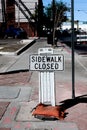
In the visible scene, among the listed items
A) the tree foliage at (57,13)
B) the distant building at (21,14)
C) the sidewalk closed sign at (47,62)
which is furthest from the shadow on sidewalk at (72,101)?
the distant building at (21,14)

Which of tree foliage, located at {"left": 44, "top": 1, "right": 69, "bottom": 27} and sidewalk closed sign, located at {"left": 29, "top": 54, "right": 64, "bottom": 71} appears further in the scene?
tree foliage, located at {"left": 44, "top": 1, "right": 69, "bottom": 27}

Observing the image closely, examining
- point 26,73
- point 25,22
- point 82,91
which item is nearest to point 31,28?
point 25,22

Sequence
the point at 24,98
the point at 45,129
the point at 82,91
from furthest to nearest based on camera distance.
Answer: the point at 82,91
the point at 24,98
the point at 45,129

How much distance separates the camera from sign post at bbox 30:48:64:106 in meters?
8.42

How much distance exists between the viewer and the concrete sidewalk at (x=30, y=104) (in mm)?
7683

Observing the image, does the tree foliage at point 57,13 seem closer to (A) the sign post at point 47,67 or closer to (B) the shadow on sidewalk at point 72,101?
(B) the shadow on sidewalk at point 72,101

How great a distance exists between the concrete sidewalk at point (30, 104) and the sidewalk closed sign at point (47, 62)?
1046 millimetres

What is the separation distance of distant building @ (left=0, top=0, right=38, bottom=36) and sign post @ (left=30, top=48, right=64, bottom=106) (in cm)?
5468

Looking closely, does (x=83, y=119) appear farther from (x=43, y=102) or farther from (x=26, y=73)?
(x=26, y=73)

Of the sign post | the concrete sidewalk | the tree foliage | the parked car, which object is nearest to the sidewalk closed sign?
the sign post

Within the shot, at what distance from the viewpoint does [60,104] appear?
9.27 meters

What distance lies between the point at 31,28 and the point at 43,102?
54842 mm

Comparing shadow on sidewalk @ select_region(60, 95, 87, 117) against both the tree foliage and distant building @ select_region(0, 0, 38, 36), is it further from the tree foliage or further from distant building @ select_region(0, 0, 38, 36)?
distant building @ select_region(0, 0, 38, 36)

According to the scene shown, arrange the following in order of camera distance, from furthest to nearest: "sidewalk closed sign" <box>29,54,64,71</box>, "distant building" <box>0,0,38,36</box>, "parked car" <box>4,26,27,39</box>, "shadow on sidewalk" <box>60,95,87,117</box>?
1. "distant building" <box>0,0,38,36</box>
2. "parked car" <box>4,26,27,39</box>
3. "shadow on sidewalk" <box>60,95,87,117</box>
4. "sidewalk closed sign" <box>29,54,64,71</box>
